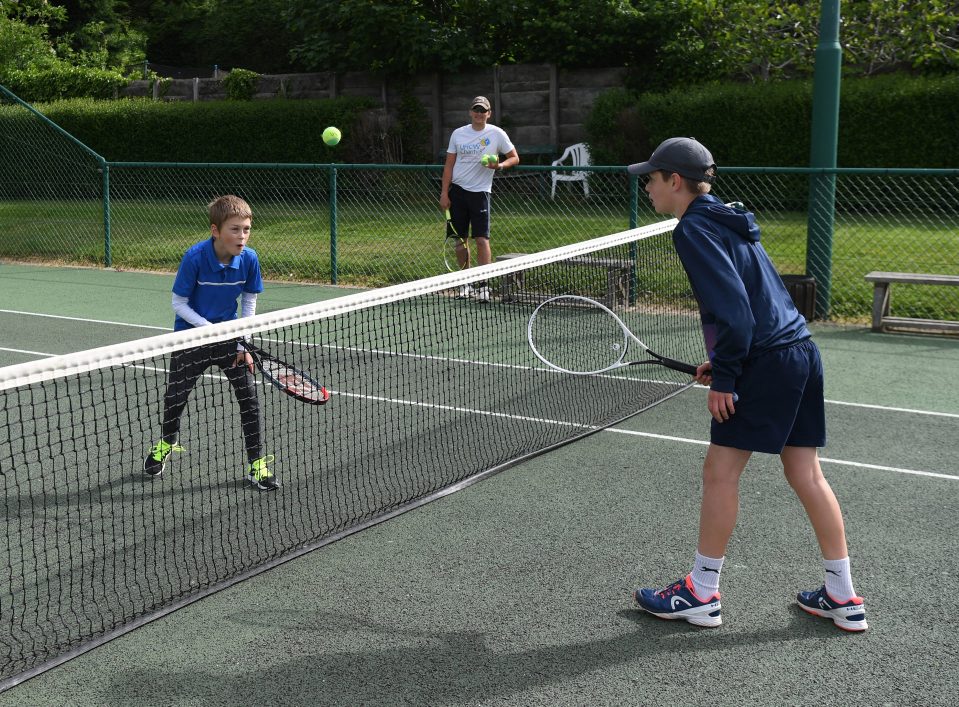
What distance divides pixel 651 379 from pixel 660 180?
4.59 metres

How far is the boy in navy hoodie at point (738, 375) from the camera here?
3.83 meters

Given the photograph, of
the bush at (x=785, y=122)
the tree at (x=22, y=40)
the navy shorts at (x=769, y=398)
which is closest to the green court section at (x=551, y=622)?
the navy shorts at (x=769, y=398)

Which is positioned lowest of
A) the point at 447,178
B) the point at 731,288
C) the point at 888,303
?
the point at 888,303

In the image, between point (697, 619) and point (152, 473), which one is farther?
point (152, 473)

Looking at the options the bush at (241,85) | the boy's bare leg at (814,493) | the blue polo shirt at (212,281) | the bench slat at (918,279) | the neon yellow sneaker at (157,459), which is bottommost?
the neon yellow sneaker at (157,459)

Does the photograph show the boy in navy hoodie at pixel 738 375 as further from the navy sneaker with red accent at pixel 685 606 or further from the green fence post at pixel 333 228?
the green fence post at pixel 333 228

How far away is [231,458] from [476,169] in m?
6.00

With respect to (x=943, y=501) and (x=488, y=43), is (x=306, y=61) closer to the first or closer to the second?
(x=488, y=43)

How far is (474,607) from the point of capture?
14.3 feet

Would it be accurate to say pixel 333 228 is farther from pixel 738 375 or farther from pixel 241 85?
pixel 241 85

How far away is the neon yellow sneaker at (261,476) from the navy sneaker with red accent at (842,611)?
2826mm

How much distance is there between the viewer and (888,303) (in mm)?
10484

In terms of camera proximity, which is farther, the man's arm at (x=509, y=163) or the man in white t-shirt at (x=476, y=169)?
the man in white t-shirt at (x=476, y=169)

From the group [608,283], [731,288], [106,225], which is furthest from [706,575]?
[106,225]
